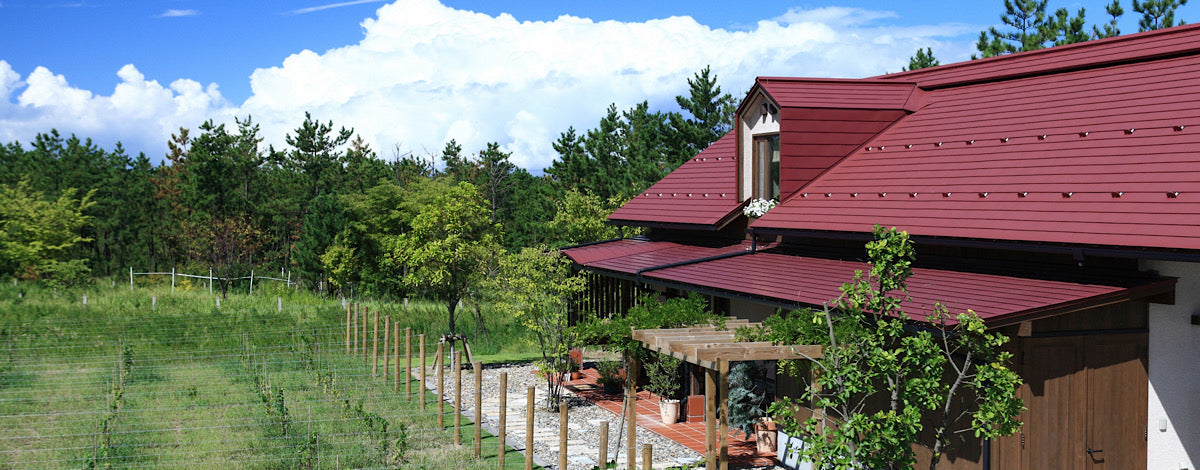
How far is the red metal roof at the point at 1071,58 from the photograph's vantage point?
1315cm

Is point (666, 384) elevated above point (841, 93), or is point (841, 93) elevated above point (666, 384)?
point (841, 93)

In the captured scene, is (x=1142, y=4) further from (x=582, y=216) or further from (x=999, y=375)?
(x=999, y=375)

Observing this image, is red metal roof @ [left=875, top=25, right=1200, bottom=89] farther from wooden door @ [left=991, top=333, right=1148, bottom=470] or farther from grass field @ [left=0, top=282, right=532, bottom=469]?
grass field @ [left=0, top=282, right=532, bottom=469]

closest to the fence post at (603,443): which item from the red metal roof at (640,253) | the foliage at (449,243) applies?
the red metal roof at (640,253)

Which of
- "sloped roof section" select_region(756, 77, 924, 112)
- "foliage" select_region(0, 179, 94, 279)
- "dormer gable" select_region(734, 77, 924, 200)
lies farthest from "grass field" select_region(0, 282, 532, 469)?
"sloped roof section" select_region(756, 77, 924, 112)

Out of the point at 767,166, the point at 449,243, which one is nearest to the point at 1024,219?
the point at 767,166

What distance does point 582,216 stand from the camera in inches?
1112

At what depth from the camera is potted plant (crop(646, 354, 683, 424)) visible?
15.0 metres

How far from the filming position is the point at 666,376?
615 inches

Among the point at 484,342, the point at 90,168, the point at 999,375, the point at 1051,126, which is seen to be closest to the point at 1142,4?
the point at 1051,126

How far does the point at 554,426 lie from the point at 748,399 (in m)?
3.46

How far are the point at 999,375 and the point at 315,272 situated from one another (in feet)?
108

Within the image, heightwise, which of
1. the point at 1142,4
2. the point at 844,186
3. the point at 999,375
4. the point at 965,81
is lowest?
the point at 999,375

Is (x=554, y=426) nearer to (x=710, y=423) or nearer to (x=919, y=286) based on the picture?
(x=710, y=423)
